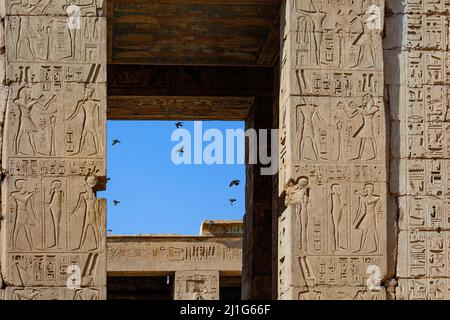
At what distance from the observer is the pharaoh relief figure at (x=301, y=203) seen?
8492 mm

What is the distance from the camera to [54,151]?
846cm

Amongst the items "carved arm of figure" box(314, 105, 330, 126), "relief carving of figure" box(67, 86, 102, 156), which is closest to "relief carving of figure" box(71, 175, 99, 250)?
"relief carving of figure" box(67, 86, 102, 156)

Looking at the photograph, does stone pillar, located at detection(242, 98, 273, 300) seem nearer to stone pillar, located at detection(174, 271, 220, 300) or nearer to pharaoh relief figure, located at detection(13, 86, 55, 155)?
pharaoh relief figure, located at detection(13, 86, 55, 155)

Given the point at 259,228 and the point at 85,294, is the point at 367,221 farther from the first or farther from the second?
the point at 259,228

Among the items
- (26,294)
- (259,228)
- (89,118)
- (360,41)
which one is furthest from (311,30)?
(259,228)

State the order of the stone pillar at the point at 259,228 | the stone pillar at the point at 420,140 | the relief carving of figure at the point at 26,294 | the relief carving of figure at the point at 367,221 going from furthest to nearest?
the stone pillar at the point at 259,228 → the stone pillar at the point at 420,140 → the relief carving of figure at the point at 367,221 → the relief carving of figure at the point at 26,294

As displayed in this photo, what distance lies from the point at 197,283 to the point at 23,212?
8742 mm

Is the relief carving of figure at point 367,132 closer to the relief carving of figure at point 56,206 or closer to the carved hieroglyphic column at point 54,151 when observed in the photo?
the carved hieroglyphic column at point 54,151

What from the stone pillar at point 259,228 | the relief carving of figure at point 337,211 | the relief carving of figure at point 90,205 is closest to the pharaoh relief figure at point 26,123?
the relief carving of figure at point 90,205

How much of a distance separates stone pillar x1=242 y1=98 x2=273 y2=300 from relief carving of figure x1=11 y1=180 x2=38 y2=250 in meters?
3.79

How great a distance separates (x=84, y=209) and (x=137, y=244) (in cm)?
870

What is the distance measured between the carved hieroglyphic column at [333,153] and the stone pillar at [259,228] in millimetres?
2586

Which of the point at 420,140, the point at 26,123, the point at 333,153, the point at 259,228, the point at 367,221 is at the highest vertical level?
the point at 26,123

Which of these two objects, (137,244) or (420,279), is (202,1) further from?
(137,244)
